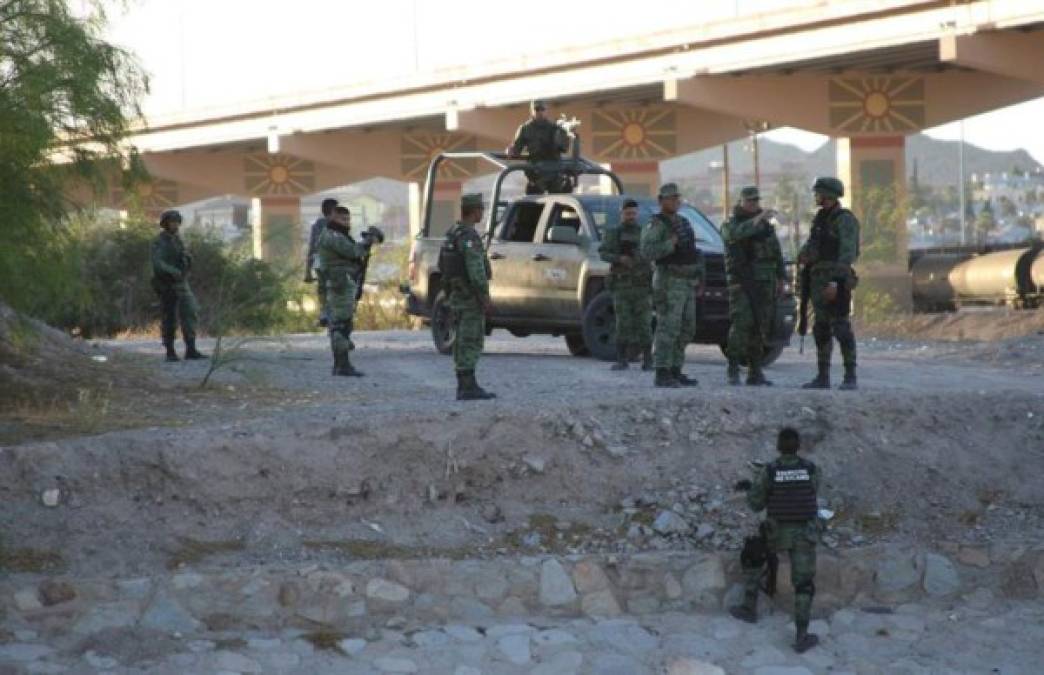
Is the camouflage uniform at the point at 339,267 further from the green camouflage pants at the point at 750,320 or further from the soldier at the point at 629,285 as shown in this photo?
the green camouflage pants at the point at 750,320

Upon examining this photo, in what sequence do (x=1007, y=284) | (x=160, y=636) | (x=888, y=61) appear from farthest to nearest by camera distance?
1. (x=888, y=61)
2. (x=1007, y=284)
3. (x=160, y=636)

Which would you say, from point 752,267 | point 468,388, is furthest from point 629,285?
point 468,388

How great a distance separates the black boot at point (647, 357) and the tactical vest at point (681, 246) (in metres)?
2.51

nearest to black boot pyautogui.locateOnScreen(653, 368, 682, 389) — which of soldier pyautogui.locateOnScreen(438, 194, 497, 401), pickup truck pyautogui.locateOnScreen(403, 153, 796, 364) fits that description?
soldier pyautogui.locateOnScreen(438, 194, 497, 401)

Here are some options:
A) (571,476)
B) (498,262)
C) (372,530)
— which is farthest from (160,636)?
(498,262)

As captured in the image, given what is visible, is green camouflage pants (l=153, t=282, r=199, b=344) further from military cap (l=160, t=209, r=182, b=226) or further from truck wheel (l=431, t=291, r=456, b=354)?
truck wheel (l=431, t=291, r=456, b=354)

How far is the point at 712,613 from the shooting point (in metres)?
12.3

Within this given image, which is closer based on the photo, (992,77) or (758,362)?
(758,362)

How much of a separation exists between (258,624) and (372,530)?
45.8 inches

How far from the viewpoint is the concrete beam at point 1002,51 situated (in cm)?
3428

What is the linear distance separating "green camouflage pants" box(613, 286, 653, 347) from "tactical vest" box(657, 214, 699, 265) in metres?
2.21

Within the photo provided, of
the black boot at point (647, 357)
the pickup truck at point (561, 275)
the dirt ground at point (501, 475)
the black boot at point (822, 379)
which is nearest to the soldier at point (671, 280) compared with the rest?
the black boot at point (822, 379)

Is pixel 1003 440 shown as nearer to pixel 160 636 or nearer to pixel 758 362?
pixel 758 362

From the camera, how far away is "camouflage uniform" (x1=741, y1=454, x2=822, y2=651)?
11656mm
